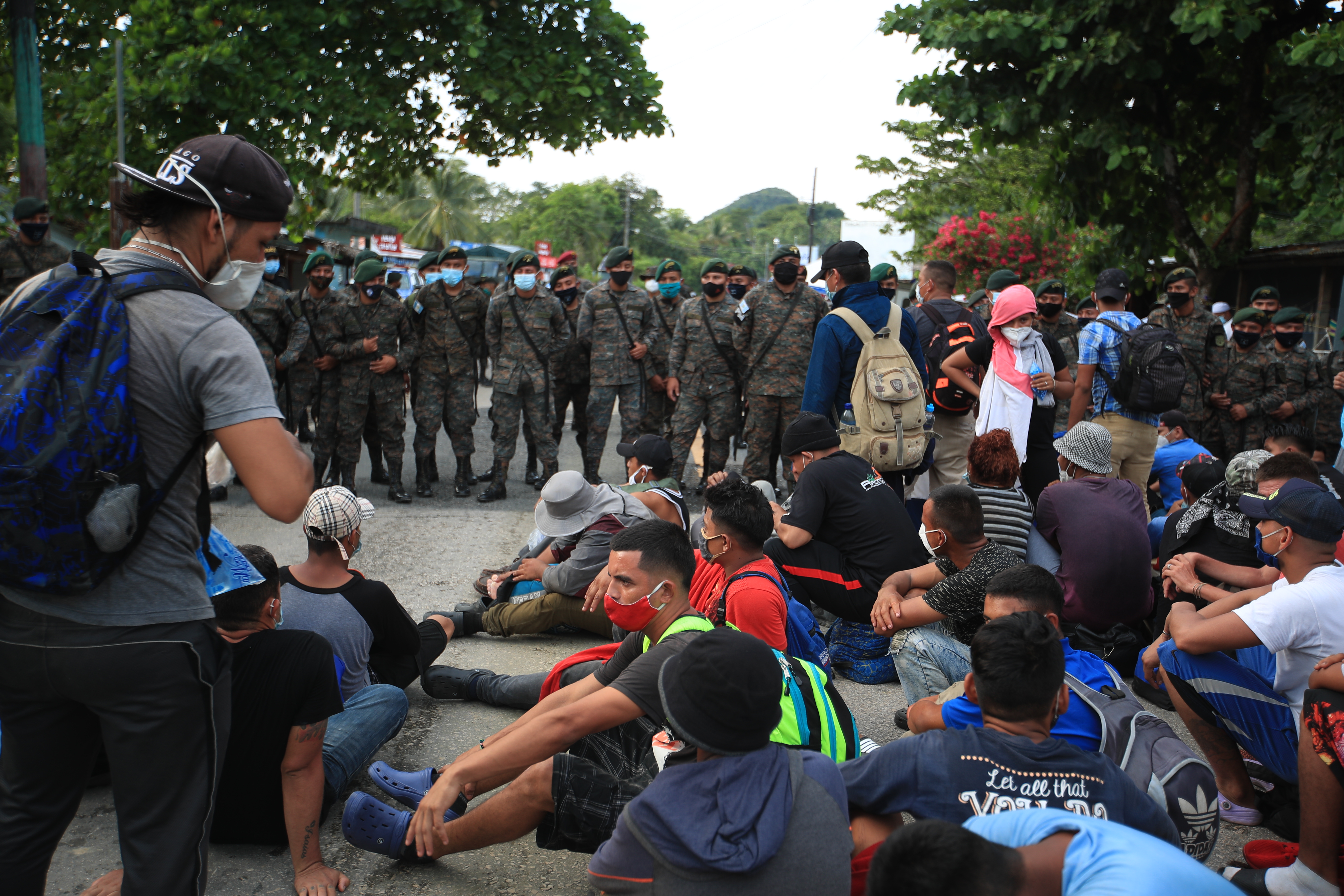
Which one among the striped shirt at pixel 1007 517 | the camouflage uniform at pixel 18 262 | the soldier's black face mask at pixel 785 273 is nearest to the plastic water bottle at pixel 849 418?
the striped shirt at pixel 1007 517

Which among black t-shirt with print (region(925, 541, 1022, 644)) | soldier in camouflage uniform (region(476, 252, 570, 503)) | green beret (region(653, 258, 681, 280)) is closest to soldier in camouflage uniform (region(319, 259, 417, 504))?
soldier in camouflage uniform (region(476, 252, 570, 503))

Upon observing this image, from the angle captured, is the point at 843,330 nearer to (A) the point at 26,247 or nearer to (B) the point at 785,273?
(B) the point at 785,273

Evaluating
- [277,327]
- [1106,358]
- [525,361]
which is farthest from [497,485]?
[1106,358]

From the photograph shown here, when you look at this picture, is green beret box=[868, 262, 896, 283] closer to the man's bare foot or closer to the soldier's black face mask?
the soldier's black face mask

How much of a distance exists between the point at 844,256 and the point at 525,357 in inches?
144

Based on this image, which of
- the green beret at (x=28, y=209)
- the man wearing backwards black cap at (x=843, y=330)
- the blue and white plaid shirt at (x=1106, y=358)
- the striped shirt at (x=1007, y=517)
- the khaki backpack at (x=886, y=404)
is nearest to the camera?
the striped shirt at (x=1007, y=517)

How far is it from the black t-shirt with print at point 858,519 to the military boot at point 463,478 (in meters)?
4.55

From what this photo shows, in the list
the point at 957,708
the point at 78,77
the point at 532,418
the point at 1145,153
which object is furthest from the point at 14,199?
the point at 1145,153

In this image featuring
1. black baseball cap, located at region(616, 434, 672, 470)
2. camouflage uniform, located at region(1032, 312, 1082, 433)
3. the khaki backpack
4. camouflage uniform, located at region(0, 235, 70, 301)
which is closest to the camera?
the khaki backpack

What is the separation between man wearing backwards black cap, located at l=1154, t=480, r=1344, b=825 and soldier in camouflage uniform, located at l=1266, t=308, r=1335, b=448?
5.86m

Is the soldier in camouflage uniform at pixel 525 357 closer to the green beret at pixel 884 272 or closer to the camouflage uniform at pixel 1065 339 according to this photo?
the green beret at pixel 884 272

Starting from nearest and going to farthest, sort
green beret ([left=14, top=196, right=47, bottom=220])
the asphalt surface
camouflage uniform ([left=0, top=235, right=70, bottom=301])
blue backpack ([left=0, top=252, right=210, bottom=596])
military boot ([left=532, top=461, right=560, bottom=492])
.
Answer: blue backpack ([left=0, top=252, right=210, bottom=596]) < the asphalt surface < green beret ([left=14, top=196, right=47, bottom=220]) < camouflage uniform ([left=0, top=235, right=70, bottom=301]) < military boot ([left=532, top=461, right=560, bottom=492])

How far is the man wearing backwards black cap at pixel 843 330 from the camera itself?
19.3 feet

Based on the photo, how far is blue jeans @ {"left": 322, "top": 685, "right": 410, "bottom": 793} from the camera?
333cm
